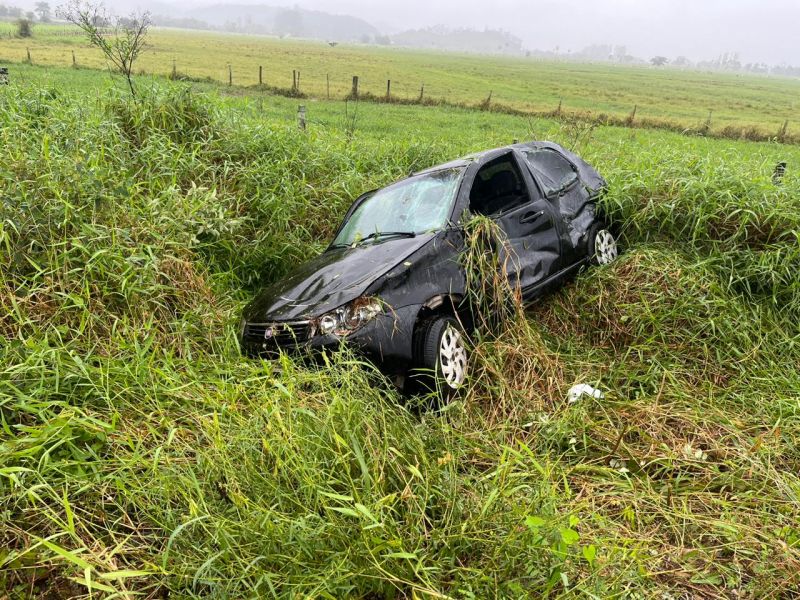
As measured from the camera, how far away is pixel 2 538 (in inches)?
94.5

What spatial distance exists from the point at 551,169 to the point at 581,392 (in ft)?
8.84

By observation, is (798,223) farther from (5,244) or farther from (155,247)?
(5,244)

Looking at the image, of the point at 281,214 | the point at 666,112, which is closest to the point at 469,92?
the point at 666,112

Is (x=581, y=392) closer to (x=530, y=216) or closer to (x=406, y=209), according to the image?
(x=530, y=216)

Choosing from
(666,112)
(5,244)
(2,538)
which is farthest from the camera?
(666,112)

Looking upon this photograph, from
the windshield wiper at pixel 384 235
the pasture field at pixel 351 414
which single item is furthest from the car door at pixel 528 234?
the windshield wiper at pixel 384 235

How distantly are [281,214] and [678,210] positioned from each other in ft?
14.0

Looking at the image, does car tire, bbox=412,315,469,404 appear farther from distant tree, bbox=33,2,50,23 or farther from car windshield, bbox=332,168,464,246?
distant tree, bbox=33,2,50,23

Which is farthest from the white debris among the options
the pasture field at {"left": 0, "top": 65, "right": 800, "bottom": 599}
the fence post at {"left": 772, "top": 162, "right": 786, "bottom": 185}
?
the fence post at {"left": 772, "top": 162, "right": 786, "bottom": 185}

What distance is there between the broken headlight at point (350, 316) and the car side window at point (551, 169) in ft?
7.86

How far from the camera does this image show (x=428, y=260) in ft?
12.7

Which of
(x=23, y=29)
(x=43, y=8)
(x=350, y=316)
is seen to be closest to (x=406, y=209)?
(x=350, y=316)

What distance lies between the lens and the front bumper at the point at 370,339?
3.39m

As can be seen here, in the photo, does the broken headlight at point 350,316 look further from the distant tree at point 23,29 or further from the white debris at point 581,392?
the distant tree at point 23,29
